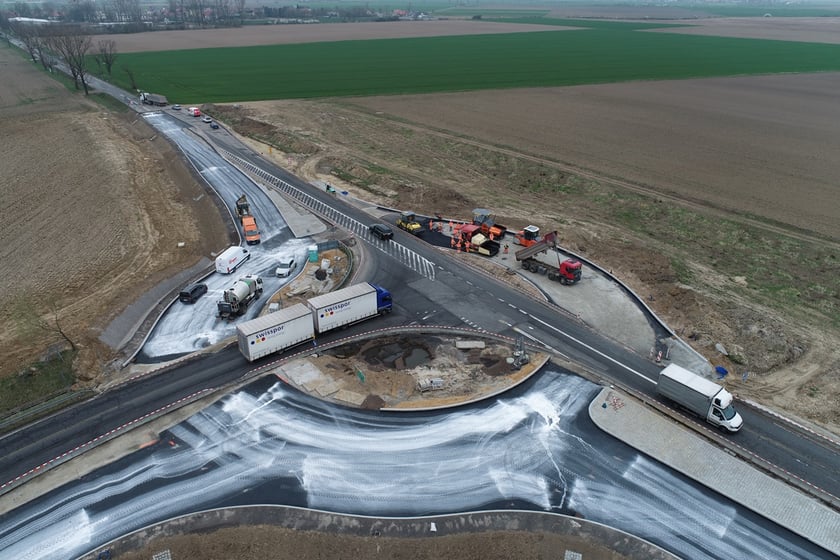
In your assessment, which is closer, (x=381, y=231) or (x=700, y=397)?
(x=700, y=397)

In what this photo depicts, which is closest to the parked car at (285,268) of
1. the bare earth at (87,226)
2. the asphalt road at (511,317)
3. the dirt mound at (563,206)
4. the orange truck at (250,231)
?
the orange truck at (250,231)

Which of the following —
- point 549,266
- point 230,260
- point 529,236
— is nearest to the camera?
point 549,266

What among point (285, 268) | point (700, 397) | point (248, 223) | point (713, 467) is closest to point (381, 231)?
point (285, 268)

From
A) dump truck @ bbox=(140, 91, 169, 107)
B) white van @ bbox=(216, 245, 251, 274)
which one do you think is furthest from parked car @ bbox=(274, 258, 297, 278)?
dump truck @ bbox=(140, 91, 169, 107)

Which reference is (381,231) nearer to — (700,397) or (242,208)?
(242,208)

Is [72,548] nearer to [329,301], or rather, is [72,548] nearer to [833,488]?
[329,301]

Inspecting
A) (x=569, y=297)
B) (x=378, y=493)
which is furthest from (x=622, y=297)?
(x=378, y=493)

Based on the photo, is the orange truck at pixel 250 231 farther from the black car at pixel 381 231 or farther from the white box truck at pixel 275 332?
the white box truck at pixel 275 332
